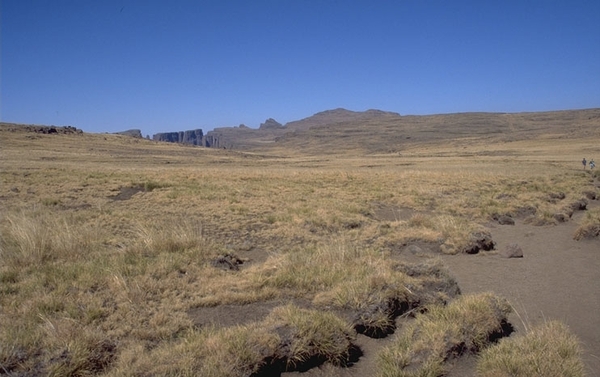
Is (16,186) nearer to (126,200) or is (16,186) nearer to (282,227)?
(126,200)

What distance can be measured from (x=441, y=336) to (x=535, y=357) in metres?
1.14

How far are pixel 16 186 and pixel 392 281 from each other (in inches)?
888

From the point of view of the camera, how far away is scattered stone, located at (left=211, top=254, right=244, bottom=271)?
8656mm

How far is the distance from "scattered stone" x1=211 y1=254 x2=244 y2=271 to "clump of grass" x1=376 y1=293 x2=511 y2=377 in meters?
4.22

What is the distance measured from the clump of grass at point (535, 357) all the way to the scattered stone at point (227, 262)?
5332 mm

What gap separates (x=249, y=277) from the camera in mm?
7793

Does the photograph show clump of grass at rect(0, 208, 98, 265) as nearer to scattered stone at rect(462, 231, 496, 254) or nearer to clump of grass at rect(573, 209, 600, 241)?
scattered stone at rect(462, 231, 496, 254)

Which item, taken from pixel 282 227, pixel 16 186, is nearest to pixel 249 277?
pixel 282 227

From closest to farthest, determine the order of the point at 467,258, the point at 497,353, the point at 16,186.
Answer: the point at 497,353 < the point at 467,258 < the point at 16,186

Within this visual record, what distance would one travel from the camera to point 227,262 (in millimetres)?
8945

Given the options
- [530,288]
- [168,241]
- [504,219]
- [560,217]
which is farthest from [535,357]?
[560,217]

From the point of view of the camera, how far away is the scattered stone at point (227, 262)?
8656 millimetres

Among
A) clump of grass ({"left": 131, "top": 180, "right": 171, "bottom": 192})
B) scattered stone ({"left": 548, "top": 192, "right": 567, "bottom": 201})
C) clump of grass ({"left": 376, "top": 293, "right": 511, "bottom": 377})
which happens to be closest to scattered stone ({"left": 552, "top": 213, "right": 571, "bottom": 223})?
scattered stone ({"left": 548, "top": 192, "right": 567, "bottom": 201})

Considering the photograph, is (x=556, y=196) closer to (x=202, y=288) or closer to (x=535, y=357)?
(x=535, y=357)
